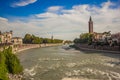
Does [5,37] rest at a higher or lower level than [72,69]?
higher

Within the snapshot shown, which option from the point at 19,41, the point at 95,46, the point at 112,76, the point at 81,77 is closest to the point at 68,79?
the point at 81,77

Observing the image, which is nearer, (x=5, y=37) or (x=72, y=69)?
(x=72, y=69)

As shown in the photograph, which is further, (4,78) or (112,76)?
(112,76)

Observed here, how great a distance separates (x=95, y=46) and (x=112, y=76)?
233 ft

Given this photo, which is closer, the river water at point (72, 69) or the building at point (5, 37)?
the river water at point (72, 69)

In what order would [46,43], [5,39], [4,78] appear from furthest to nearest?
[46,43]
[5,39]
[4,78]

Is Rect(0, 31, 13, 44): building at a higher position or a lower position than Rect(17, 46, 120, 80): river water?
higher

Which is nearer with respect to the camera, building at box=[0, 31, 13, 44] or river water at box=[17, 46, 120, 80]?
river water at box=[17, 46, 120, 80]

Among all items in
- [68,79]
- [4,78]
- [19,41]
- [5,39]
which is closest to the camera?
[4,78]

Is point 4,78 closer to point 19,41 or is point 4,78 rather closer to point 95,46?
point 95,46

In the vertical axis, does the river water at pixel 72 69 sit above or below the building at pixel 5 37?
below

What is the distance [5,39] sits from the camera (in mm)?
130000

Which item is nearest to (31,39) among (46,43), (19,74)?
(46,43)

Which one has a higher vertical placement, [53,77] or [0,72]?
[0,72]
